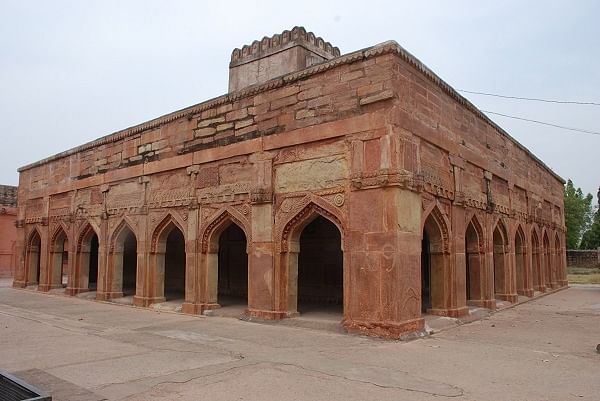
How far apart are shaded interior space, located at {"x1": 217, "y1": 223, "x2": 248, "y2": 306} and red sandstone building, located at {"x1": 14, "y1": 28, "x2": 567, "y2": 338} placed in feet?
0.13

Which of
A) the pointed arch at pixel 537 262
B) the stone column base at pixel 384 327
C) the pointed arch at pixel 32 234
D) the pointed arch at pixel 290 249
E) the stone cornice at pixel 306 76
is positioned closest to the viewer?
the stone column base at pixel 384 327

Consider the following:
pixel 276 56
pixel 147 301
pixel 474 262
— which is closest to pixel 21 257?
pixel 147 301

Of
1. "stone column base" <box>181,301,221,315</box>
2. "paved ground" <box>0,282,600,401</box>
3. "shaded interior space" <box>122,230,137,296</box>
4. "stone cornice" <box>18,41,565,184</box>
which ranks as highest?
"stone cornice" <box>18,41,565,184</box>

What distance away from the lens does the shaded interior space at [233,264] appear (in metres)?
14.5

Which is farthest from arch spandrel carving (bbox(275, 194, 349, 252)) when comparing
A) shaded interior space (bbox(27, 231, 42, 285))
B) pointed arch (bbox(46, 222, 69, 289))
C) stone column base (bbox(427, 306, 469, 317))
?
shaded interior space (bbox(27, 231, 42, 285))

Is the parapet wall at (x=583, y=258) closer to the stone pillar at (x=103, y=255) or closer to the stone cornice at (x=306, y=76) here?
the stone cornice at (x=306, y=76)

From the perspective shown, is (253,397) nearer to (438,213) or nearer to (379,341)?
(379,341)

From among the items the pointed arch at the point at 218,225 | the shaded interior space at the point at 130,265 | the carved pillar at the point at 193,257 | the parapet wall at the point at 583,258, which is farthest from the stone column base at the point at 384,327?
the parapet wall at the point at 583,258

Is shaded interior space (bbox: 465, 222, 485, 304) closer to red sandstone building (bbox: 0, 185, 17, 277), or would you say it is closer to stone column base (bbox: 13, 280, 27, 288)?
stone column base (bbox: 13, 280, 27, 288)

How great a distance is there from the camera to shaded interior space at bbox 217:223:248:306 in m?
14.5

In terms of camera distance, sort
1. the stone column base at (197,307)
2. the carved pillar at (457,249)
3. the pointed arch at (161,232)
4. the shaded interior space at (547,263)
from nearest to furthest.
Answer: the carved pillar at (457,249) → the stone column base at (197,307) → the pointed arch at (161,232) → the shaded interior space at (547,263)

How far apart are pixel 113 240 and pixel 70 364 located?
7.88m

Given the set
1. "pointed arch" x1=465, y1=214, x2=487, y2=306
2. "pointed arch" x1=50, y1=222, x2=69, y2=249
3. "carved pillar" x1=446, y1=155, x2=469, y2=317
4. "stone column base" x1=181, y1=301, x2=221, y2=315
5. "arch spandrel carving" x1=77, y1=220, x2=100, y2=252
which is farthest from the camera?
"pointed arch" x1=50, y1=222, x2=69, y2=249

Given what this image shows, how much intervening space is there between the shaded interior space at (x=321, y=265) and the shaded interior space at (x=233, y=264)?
187cm
